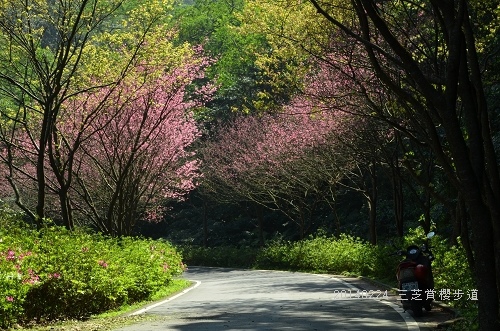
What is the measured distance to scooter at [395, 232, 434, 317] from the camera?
548 inches

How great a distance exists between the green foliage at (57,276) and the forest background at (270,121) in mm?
2162

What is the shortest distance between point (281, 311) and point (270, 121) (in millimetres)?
28743

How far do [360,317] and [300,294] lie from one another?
625 centimetres

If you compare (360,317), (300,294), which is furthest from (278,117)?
(360,317)

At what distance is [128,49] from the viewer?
25.3 metres

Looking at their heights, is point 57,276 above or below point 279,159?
below

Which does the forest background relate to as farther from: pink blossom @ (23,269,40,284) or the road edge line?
pink blossom @ (23,269,40,284)

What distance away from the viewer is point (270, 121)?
1719 inches

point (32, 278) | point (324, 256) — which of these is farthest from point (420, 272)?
point (324, 256)

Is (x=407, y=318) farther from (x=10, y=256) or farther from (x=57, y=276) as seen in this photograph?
(x=10, y=256)

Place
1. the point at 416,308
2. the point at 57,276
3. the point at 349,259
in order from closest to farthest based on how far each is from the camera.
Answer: the point at 57,276
the point at 416,308
the point at 349,259

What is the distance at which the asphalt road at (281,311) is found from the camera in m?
12.6

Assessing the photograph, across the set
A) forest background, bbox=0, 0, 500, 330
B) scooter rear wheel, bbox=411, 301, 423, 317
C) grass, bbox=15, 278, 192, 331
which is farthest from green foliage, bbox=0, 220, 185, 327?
scooter rear wheel, bbox=411, 301, 423, 317

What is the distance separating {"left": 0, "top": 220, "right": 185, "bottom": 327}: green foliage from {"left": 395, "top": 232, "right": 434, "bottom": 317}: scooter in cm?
544
